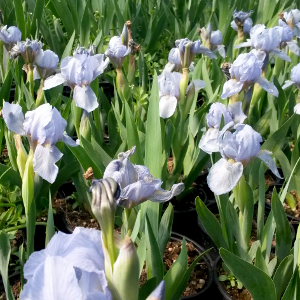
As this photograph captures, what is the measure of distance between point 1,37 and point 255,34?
3.60 feet

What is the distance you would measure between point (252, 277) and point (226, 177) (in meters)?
0.25

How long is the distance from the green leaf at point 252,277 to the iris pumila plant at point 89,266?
33cm

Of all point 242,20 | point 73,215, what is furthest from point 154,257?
point 242,20

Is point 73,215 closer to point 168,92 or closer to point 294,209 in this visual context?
point 168,92

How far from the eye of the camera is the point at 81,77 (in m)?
1.45

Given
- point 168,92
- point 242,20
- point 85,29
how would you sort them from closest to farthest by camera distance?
point 168,92 < point 242,20 < point 85,29

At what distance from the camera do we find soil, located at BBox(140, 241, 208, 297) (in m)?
1.25

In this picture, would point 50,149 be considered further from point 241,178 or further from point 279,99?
point 279,99

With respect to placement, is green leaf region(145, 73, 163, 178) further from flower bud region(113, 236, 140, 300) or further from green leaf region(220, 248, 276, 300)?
flower bud region(113, 236, 140, 300)

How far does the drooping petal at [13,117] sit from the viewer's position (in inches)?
40.7

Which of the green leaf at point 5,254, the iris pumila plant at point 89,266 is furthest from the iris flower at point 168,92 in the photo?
the iris pumila plant at point 89,266

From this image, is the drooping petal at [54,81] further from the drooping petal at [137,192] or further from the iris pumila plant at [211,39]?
the iris pumila plant at [211,39]

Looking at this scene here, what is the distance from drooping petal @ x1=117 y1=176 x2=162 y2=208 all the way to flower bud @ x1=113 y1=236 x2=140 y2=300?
0.72ft

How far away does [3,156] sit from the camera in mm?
1902
